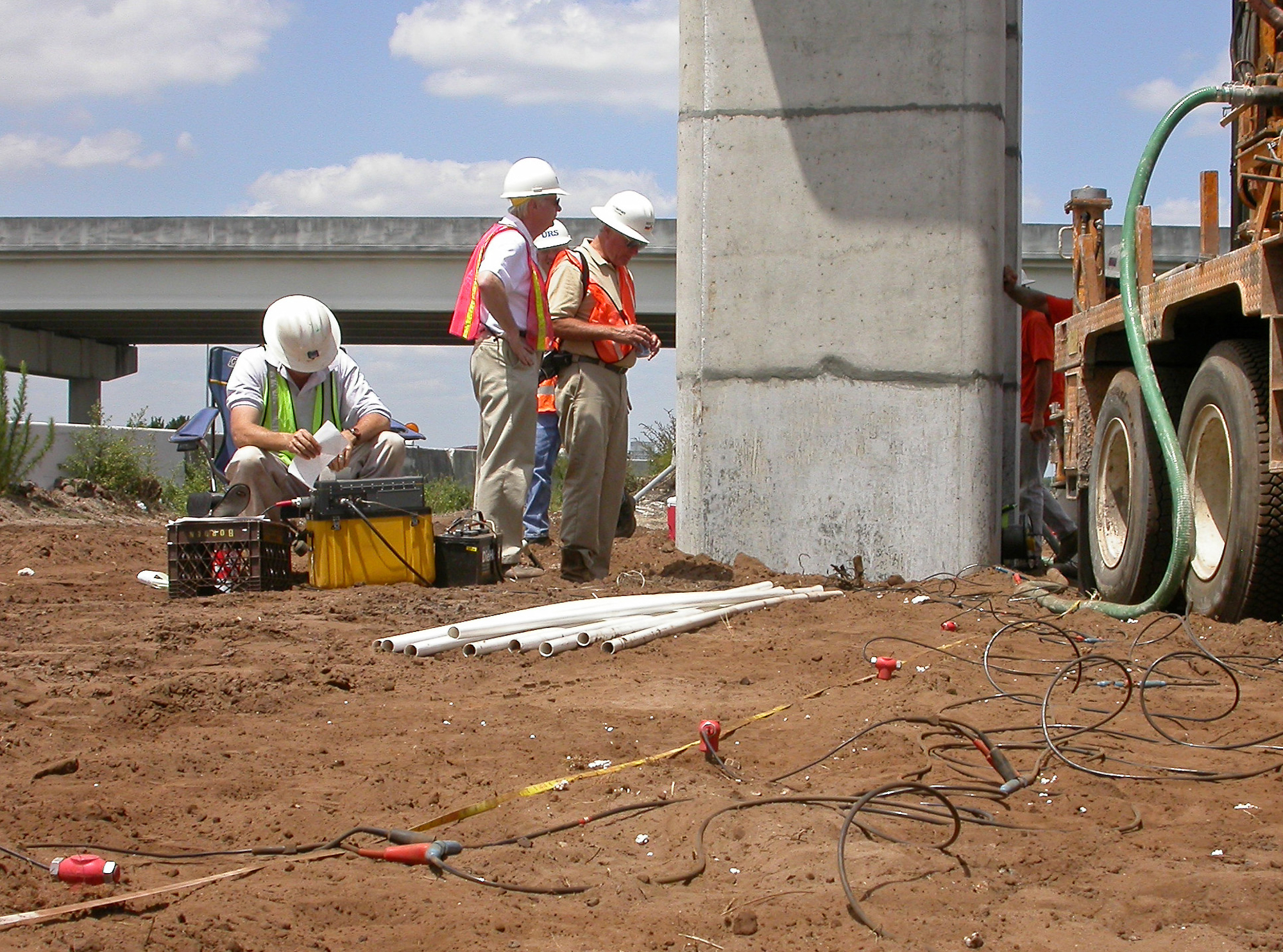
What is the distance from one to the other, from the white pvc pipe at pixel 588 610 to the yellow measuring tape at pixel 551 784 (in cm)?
133

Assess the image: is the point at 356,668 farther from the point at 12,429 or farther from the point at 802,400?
the point at 12,429

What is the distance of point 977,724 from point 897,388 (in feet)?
11.6

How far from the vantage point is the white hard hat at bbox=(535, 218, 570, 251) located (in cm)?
873

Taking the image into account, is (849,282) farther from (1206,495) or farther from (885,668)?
(885,668)

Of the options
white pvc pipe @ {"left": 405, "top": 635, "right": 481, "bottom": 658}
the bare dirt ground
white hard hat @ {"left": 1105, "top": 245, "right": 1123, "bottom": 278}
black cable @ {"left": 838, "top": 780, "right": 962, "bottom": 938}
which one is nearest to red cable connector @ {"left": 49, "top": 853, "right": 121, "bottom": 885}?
the bare dirt ground

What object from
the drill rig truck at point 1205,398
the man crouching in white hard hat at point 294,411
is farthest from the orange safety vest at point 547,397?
the drill rig truck at point 1205,398

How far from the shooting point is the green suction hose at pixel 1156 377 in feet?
16.6

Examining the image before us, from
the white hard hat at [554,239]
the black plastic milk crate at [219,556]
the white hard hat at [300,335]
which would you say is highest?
the white hard hat at [554,239]

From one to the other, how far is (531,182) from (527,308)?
0.68 meters

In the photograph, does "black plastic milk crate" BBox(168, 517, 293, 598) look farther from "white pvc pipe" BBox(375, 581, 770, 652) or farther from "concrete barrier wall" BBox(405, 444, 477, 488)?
"concrete barrier wall" BBox(405, 444, 477, 488)

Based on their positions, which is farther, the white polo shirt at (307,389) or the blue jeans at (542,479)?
the blue jeans at (542,479)

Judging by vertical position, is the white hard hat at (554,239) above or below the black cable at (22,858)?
above

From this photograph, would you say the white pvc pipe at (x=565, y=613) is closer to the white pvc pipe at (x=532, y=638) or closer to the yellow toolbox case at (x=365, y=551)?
the white pvc pipe at (x=532, y=638)

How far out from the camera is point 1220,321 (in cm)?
565
